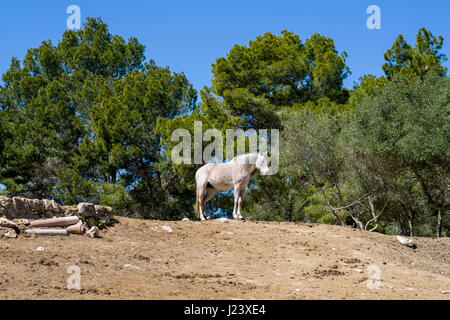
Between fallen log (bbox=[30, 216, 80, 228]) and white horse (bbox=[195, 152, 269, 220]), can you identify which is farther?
white horse (bbox=[195, 152, 269, 220])

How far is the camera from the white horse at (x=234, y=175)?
18.9 meters

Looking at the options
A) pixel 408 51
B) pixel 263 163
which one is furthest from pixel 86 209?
pixel 408 51

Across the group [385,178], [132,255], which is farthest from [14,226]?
[385,178]

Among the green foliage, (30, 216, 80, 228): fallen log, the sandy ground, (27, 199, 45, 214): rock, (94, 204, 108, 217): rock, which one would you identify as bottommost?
the sandy ground

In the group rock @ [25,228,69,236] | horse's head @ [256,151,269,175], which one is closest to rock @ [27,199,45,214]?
rock @ [25,228,69,236]

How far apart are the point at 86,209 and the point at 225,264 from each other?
14.3 feet

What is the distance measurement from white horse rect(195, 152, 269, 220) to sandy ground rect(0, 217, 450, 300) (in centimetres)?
154

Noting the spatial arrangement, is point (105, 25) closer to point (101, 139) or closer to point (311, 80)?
point (101, 139)

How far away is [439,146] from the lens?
768 inches

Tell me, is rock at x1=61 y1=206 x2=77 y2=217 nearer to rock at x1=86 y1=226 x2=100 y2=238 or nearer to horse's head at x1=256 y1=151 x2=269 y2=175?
rock at x1=86 y1=226 x2=100 y2=238

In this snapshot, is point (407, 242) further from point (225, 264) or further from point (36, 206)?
point (36, 206)

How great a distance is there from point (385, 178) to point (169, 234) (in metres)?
12.1

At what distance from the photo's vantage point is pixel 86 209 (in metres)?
14.9

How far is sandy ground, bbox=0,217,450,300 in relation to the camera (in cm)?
1034
